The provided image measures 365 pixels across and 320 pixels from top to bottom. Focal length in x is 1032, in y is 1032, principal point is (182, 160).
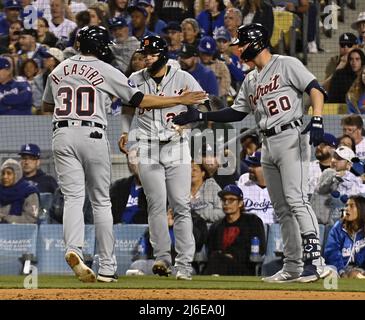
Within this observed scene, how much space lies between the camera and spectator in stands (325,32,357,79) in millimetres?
11523

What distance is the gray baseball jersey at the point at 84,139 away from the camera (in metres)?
7.11

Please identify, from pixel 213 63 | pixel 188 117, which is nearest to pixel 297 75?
pixel 188 117

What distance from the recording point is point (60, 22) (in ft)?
41.8

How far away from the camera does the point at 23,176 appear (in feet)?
34.5

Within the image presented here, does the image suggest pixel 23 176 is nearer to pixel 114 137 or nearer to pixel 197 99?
pixel 114 137

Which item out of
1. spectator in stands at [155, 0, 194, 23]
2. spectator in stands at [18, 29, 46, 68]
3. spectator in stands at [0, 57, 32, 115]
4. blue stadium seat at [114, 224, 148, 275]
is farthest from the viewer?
spectator in stands at [155, 0, 194, 23]

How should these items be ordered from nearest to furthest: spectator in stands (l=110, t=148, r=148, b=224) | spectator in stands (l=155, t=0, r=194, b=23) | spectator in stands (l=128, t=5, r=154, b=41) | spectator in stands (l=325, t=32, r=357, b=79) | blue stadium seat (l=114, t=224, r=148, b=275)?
1. blue stadium seat (l=114, t=224, r=148, b=275)
2. spectator in stands (l=110, t=148, r=148, b=224)
3. spectator in stands (l=325, t=32, r=357, b=79)
4. spectator in stands (l=128, t=5, r=154, b=41)
5. spectator in stands (l=155, t=0, r=194, b=23)

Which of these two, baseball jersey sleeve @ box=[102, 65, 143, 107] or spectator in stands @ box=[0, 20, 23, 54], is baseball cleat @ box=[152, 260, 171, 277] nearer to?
baseball jersey sleeve @ box=[102, 65, 143, 107]

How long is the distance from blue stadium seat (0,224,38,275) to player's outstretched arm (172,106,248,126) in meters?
2.82

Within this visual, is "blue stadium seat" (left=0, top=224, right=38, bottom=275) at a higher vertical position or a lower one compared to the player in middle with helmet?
lower

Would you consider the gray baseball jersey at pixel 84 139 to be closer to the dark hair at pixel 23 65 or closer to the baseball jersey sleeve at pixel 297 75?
the baseball jersey sleeve at pixel 297 75

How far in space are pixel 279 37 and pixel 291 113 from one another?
499 cm

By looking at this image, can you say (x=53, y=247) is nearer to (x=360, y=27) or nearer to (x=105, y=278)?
(x=105, y=278)

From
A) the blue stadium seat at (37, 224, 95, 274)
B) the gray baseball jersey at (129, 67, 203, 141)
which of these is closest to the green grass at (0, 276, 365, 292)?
the gray baseball jersey at (129, 67, 203, 141)
